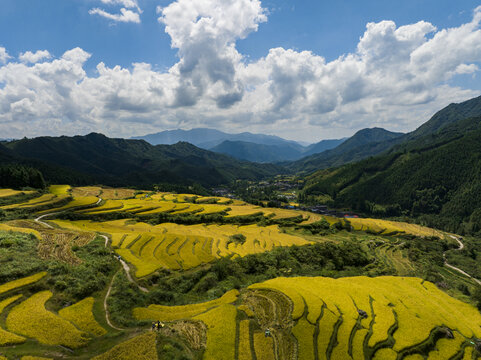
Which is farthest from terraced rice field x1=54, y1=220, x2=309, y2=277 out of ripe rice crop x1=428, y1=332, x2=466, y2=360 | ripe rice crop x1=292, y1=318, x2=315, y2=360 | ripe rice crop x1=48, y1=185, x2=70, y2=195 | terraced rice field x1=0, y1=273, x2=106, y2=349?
ripe rice crop x1=48, y1=185, x2=70, y2=195

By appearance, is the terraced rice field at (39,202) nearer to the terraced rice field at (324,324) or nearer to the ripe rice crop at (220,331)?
the terraced rice field at (324,324)

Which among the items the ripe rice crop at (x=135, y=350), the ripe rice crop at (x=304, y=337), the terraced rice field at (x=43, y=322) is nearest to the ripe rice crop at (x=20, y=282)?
the terraced rice field at (x=43, y=322)

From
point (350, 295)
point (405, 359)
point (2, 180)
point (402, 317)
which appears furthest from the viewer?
point (2, 180)

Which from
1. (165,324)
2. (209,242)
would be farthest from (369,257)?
(165,324)

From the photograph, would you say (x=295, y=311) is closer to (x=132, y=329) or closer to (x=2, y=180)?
(x=132, y=329)

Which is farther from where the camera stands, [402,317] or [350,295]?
[350,295]

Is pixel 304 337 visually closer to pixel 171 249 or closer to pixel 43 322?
pixel 43 322

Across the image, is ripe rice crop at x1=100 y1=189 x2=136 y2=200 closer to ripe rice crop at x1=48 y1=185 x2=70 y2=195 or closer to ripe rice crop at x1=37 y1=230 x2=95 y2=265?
ripe rice crop at x1=48 y1=185 x2=70 y2=195

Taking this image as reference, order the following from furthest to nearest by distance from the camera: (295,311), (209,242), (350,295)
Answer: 1. (209,242)
2. (350,295)
3. (295,311)
